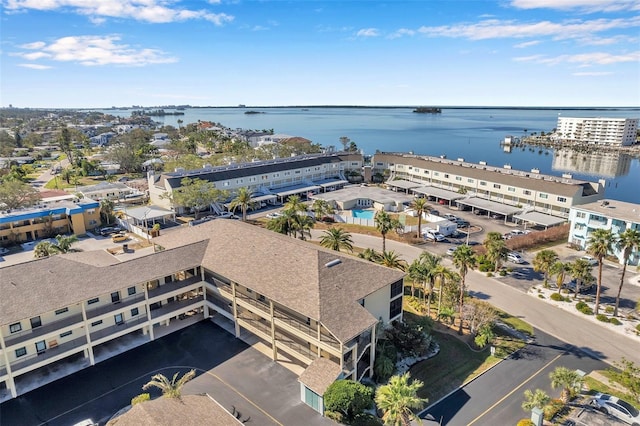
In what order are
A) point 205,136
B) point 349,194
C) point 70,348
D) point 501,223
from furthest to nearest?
point 205,136 < point 349,194 < point 501,223 < point 70,348

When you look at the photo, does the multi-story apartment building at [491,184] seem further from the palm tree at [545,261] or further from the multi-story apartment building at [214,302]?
the multi-story apartment building at [214,302]

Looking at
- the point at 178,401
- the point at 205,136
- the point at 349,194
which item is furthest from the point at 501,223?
the point at 205,136

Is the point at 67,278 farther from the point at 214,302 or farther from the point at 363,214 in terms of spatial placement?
the point at 363,214

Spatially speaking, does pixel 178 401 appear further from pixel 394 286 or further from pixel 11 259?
pixel 11 259

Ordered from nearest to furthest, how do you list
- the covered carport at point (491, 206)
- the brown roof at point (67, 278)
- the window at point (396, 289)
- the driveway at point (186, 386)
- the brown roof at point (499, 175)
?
the driveway at point (186, 386), the brown roof at point (67, 278), the window at point (396, 289), the brown roof at point (499, 175), the covered carport at point (491, 206)

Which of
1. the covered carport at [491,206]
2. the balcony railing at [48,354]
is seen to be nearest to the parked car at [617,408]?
the balcony railing at [48,354]

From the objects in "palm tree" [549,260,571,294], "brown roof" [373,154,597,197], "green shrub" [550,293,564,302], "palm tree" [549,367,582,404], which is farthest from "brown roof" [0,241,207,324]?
"brown roof" [373,154,597,197]
